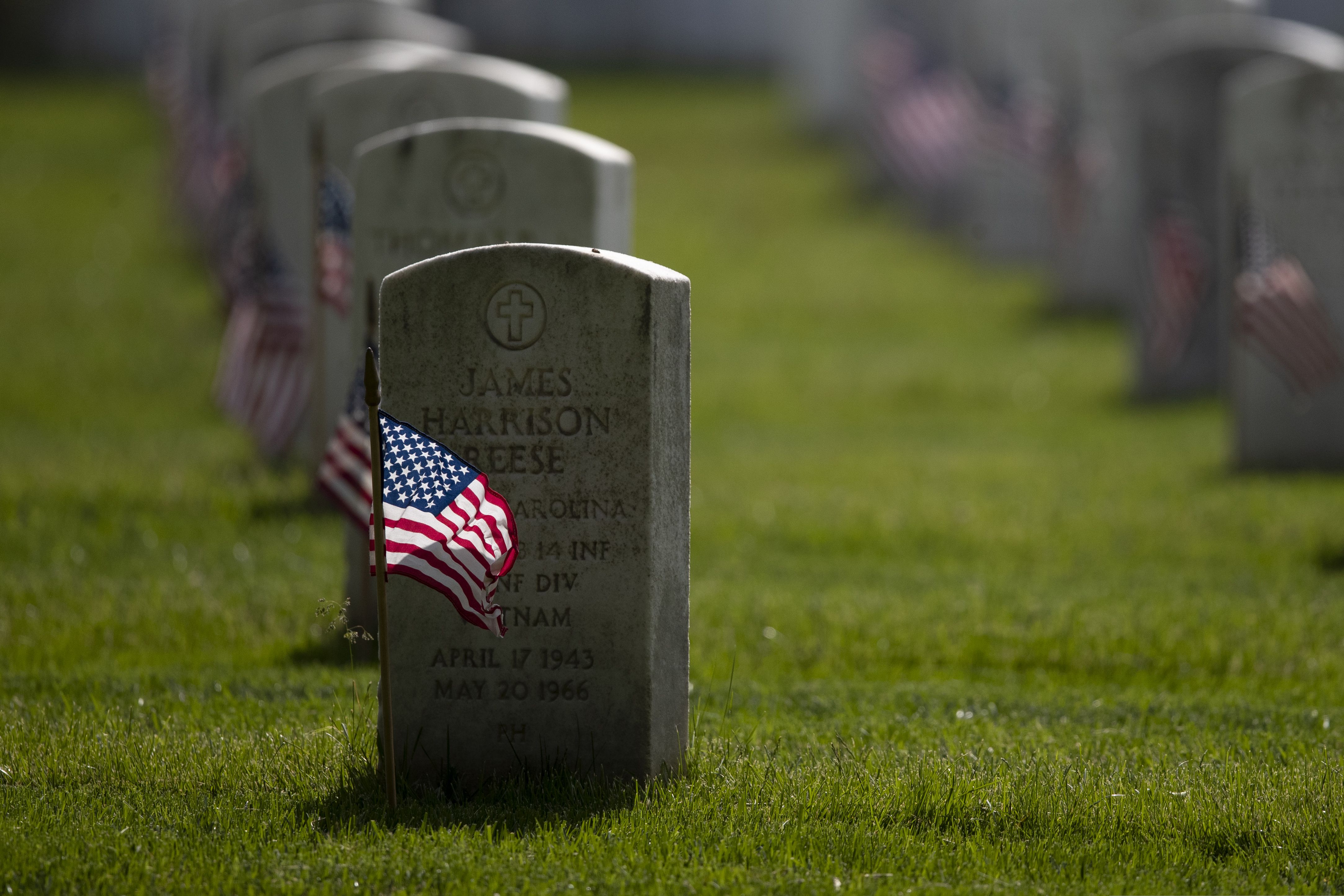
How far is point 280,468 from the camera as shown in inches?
436

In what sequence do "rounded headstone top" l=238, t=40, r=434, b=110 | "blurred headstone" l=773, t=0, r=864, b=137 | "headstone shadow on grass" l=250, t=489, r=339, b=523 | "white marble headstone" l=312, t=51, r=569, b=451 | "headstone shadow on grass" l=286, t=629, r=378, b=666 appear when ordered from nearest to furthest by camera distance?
"headstone shadow on grass" l=286, t=629, r=378, b=666 → "white marble headstone" l=312, t=51, r=569, b=451 → "headstone shadow on grass" l=250, t=489, r=339, b=523 → "rounded headstone top" l=238, t=40, r=434, b=110 → "blurred headstone" l=773, t=0, r=864, b=137

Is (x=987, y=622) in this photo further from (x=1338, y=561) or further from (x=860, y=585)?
(x=1338, y=561)

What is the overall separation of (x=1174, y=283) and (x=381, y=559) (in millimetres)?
10468

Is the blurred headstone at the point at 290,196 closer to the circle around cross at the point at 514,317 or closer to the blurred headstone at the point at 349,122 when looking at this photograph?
the blurred headstone at the point at 349,122

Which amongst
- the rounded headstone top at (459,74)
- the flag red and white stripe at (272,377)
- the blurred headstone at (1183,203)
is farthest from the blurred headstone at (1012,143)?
the flag red and white stripe at (272,377)

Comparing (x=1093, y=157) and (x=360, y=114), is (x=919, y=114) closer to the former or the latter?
(x=1093, y=157)

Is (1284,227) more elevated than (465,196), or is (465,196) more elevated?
(1284,227)

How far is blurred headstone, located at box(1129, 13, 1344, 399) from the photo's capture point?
14.0 m

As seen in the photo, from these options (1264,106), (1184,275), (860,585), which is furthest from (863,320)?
(860,585)

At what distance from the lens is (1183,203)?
14102 mm

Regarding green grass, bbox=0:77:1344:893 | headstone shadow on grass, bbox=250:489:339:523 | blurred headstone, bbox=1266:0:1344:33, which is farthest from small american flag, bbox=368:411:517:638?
blurred headstone, bbox=1266:0:1344:33

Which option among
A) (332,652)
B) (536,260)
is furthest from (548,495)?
(332,652)

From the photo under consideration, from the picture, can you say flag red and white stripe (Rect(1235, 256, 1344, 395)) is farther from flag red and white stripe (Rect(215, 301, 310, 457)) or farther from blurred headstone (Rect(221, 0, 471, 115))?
blurred headstone (Rect(221, 0, 471, 115))

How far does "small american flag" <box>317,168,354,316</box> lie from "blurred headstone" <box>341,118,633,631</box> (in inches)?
63.1
